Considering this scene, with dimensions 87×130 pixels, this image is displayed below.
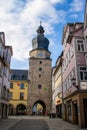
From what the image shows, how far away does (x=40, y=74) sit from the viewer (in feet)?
183

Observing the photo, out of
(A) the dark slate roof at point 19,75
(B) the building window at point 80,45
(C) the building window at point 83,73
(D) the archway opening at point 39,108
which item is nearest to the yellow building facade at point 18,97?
(A) the dark slate roof at point 19,75

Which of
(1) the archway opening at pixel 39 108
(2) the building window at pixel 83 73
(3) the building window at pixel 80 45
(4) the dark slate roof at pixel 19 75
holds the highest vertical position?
(4) the dark slate roof at pixel 19 75

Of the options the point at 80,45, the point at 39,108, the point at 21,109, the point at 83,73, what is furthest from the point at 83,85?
the point at 39,108

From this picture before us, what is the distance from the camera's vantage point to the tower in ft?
174

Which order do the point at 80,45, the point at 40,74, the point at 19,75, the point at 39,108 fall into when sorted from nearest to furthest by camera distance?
the point at 80,45, the point at 40,74, the point at 19,75, the point at 39,108

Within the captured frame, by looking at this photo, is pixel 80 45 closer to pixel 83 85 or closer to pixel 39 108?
pixel 83 85

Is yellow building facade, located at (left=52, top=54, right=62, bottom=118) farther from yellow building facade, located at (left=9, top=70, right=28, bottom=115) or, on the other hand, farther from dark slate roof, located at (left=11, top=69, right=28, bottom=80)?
dark slate roof, located at (left=11, top=69, right=28, bottom=80)

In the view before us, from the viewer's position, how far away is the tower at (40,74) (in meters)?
53.0

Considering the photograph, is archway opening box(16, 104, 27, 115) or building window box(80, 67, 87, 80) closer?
building window box(80, 67, 87, 80)

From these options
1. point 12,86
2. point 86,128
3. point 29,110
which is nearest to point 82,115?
point 86,128

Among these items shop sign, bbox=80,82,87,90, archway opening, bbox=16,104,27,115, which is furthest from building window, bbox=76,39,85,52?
archway opening, bbox=16,104,27,115

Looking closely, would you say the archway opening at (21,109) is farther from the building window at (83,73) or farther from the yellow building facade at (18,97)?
the building window at (83,73)

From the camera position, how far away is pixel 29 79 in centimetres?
5472

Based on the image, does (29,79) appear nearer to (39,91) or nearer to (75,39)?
(39,91)
